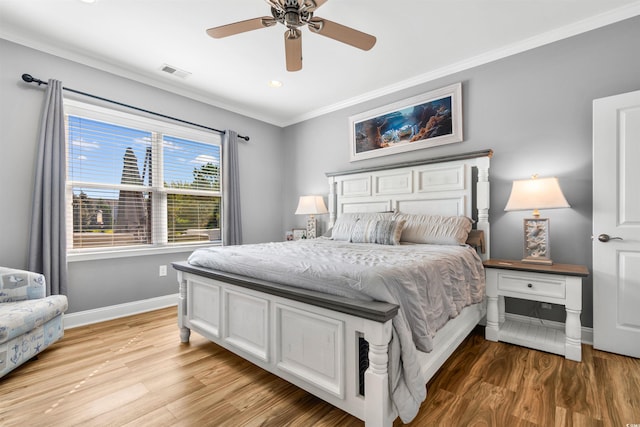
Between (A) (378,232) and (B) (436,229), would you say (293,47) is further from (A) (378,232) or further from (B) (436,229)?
(B) (436,229)

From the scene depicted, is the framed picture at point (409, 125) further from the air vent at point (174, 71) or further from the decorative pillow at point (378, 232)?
the air vent at point (174, 71)

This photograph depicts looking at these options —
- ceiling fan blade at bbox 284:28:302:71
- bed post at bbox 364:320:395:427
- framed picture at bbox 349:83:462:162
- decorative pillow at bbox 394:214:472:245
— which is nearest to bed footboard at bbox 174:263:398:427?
bed post at bbox 364:320:395:427

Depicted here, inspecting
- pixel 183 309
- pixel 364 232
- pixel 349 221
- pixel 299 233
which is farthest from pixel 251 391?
pixel 299 233

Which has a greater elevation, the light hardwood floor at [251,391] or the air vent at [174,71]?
the air vent at [174,71]

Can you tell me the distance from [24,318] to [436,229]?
130 inches

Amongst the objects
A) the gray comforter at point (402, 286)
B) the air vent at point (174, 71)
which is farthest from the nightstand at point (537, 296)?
the air vent at point (174, 71)

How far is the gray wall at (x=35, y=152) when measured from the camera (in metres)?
2.57

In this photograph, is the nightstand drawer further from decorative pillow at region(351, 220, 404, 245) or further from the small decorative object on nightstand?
the small decorative object on nightstand

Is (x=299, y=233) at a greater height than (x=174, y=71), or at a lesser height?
lesser

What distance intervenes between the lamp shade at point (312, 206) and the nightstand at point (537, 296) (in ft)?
7.44

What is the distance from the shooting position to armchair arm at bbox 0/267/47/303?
2.21 metres

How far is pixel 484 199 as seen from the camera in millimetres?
2838

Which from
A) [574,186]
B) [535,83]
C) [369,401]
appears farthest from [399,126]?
[369,401]

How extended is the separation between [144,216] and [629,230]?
4649mm
